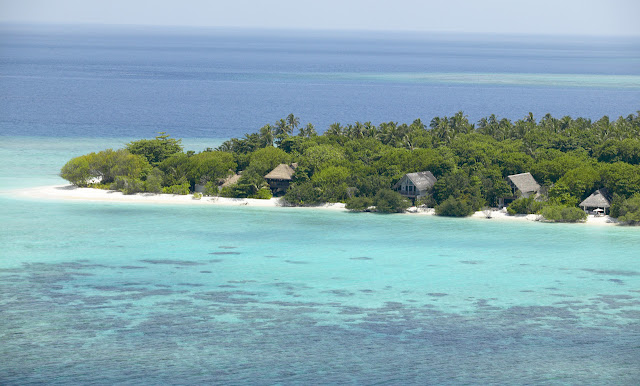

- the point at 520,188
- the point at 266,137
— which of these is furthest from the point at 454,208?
the point at 266,137

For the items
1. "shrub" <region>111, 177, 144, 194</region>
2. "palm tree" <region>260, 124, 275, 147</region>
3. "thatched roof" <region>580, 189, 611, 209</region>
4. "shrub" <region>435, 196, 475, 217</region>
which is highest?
"palm tree" <region>260, 124, 275, 147</region>

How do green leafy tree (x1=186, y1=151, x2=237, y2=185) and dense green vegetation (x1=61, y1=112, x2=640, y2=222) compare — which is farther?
green leafy tree (x1=186, y1=151, x2=237, y2=185)

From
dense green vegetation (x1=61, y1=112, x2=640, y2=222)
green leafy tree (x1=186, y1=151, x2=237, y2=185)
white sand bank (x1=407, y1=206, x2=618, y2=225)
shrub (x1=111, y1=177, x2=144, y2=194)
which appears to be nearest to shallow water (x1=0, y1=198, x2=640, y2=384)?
white sand bank (x1=407, y1=206, x2=618, y2=225)

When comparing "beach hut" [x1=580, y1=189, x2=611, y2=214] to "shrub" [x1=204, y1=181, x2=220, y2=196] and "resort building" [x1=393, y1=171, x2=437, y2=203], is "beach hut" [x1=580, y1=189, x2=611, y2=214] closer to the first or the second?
"resort building" [x1=393, y1=171, x2=437, y2=203]

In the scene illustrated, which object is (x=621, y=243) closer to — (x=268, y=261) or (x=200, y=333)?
(x=268, y=261)

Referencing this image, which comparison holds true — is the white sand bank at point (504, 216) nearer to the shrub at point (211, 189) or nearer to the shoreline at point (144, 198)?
the shoreline at point (144, 198)

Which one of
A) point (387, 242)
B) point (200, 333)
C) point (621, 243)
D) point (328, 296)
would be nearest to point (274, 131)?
point (387, 242)
